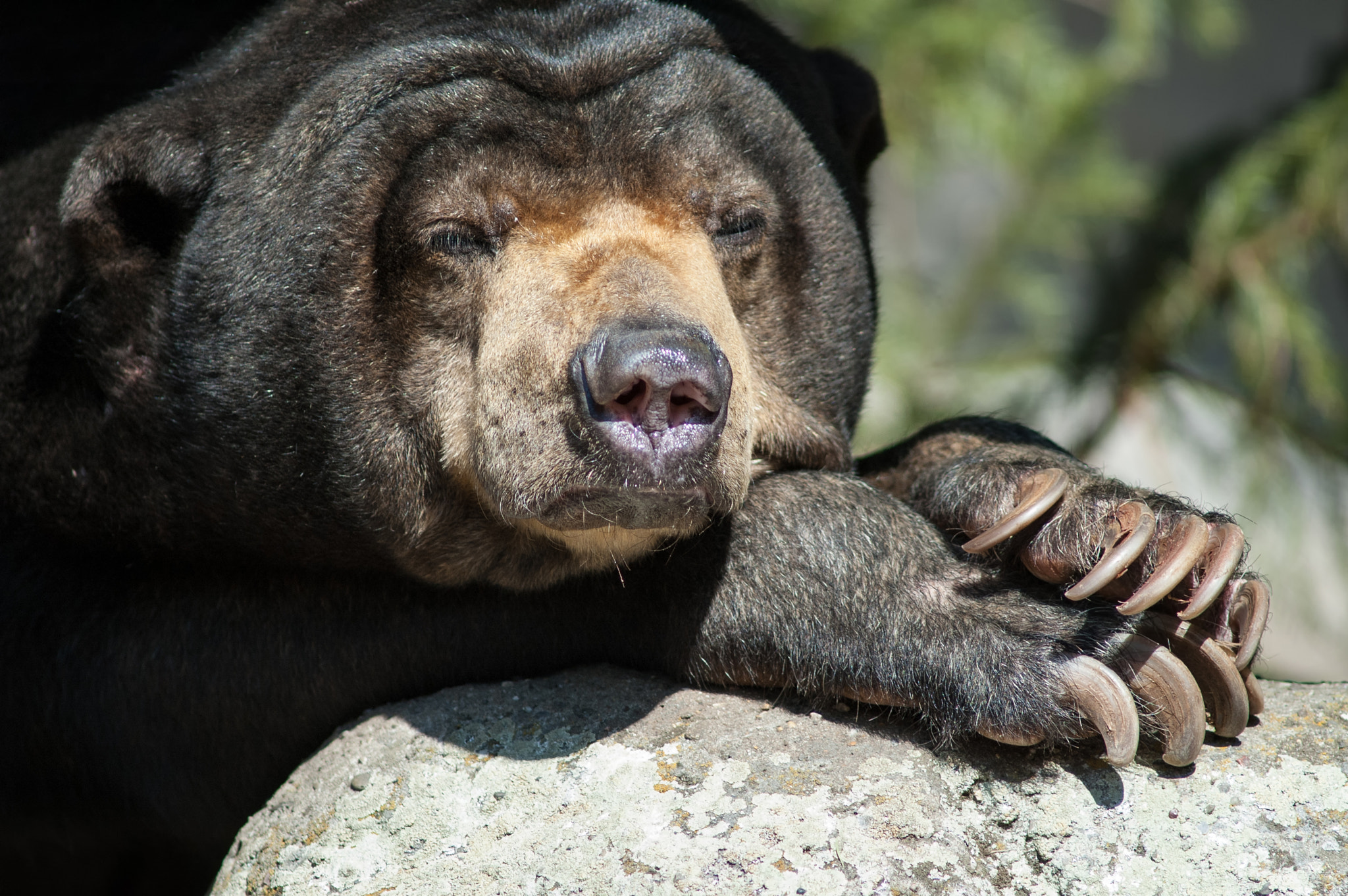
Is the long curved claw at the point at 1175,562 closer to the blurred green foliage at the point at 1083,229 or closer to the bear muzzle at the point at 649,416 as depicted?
the bear muzzle at the point at 649,416

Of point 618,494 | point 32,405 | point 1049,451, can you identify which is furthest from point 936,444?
point 32,405

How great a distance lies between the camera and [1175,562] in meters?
2.38

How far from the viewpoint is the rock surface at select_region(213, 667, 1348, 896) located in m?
2.21

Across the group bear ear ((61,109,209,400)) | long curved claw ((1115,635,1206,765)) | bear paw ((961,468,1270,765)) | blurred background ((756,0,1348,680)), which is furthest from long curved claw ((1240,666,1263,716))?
bear ear ((61,109,209,400))

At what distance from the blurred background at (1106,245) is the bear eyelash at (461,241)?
46.9 inches

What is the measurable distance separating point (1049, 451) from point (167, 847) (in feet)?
8.44

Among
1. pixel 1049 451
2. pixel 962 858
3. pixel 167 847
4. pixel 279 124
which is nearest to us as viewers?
pixel 962 858

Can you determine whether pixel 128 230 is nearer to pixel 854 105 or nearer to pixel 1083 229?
pixel 854 105

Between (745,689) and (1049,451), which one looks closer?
(745,689)

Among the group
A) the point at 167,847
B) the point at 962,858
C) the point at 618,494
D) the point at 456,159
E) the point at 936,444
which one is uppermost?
the point at 456,159

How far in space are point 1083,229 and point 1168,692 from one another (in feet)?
25.9

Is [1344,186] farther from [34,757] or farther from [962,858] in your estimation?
[34,757]

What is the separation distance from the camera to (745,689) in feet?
8.86

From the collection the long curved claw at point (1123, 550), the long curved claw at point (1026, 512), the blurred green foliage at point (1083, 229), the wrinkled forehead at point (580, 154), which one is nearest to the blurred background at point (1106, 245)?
the blurred green foliage at point (1083, 229)
